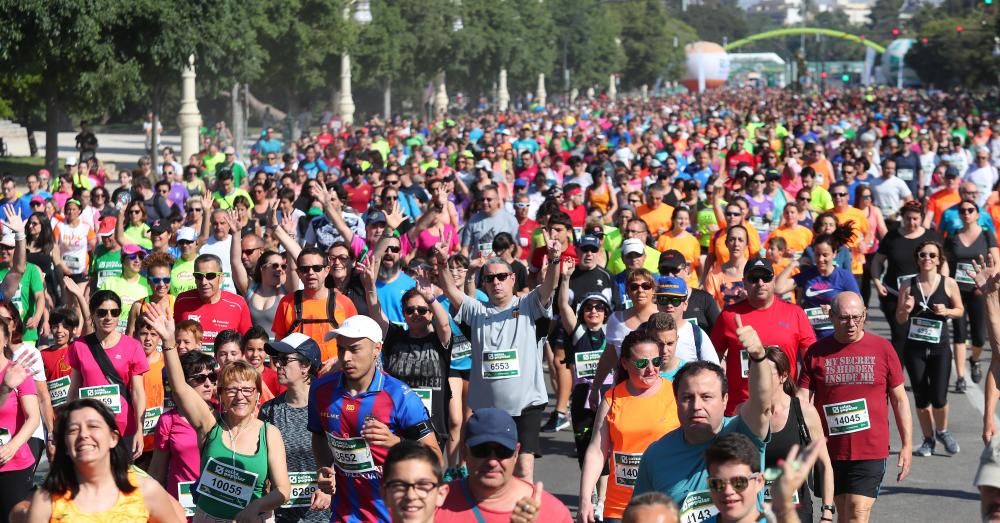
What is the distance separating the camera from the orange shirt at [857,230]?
1454 centimetres

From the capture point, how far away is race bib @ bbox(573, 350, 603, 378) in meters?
10.3

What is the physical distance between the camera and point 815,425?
287 inches

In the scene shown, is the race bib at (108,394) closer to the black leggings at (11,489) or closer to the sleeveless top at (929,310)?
the black leggings at (11,489)

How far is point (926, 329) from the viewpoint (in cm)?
1138

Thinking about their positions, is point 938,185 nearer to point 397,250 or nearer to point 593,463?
point 397,250

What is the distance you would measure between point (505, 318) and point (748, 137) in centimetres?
2257

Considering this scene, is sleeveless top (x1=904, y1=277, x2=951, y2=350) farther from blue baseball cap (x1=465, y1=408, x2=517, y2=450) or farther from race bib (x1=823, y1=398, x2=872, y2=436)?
blue baseball cap (x1=465, y1=408, x2=517, y2=450)

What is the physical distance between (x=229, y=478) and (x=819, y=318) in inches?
212

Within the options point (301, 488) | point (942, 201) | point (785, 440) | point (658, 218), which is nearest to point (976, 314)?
point (658, 218)

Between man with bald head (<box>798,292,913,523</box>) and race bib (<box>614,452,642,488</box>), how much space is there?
4.45 feet

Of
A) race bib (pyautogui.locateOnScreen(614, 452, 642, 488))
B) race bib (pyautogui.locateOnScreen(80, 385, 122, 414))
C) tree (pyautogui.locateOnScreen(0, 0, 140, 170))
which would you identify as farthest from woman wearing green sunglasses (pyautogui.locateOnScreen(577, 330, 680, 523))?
tree (pyautogui.locateOnScreen(0, 0, 140, 170))

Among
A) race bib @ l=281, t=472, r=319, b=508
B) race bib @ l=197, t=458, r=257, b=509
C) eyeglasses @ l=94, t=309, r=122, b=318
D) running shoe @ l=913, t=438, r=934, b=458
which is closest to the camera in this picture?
race bib @ l=197, t=458, r=257, b=509

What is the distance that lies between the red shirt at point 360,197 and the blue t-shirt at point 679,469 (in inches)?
482

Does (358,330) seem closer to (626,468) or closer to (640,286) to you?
(626,468)
